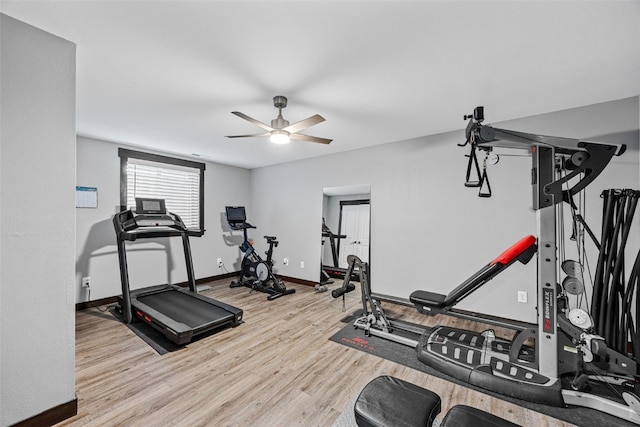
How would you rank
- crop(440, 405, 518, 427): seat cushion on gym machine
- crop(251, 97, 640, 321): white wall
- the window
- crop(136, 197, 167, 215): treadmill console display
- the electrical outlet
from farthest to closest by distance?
the window
crop(136, 197, 167, 215): treadmill console display
the electrical outlet
crop(251, 97, 640, 321): white wall
crop(440, 405, 518, 427): seat cushion on gym machine

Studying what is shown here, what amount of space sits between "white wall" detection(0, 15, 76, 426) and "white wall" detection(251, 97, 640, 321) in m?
3.43

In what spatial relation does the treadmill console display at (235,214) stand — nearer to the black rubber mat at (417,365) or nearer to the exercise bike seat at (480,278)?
the black rubber mat at (417,365)

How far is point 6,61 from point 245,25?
1327 millimetres

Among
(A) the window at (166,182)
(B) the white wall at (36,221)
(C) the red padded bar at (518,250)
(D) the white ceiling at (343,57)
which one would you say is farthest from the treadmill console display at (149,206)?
(C) the red padded bar at (518,250)

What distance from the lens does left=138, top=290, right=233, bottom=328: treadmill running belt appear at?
2.91 metres

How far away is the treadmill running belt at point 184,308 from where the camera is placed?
2.91 m

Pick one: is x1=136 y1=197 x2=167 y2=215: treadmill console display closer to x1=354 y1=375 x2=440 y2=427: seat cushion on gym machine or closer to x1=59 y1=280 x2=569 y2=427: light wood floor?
x1=59 y1=280 x2=569 y2=427: light wood floor

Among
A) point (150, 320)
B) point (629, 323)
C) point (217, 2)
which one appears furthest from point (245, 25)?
point (629, 323)

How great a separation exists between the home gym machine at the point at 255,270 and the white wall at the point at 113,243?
0.50 m

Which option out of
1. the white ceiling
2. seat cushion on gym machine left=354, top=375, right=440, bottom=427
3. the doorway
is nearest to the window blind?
the white ceiling

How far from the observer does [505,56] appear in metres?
1.80

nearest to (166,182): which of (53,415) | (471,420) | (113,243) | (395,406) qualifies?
(113,243)

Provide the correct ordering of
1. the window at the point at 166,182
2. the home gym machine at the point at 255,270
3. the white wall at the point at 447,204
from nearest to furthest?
the white wall at the point at 447,204, the window at the point at 166,182, the home gym machine at the point at 255,270

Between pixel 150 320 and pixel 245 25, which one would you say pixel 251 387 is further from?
pixel 245 25
